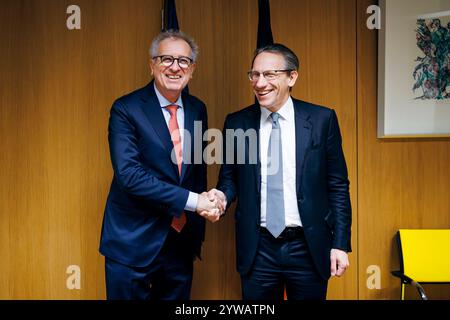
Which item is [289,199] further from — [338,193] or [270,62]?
[270,62]

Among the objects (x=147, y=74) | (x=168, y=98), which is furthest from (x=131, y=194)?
(x=147, y=74)

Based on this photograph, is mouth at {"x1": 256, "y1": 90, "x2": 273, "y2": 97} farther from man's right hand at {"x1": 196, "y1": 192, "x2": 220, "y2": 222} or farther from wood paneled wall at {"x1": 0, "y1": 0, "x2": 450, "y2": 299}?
wood paneled wall at {"x1": 0, "y1": 0, "x2": 450, "y2": 299}

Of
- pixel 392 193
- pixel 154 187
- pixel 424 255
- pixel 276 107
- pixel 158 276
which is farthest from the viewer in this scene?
pixel 392 193

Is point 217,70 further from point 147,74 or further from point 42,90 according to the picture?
point 42,90

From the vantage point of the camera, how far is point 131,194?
216cm

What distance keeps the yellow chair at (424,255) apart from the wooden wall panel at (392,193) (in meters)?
0.11

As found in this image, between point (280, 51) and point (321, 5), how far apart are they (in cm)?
101

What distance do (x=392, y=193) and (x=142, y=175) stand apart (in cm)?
181

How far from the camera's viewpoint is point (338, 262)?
217cm

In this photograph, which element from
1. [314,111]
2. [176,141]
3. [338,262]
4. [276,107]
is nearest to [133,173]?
[176,141]

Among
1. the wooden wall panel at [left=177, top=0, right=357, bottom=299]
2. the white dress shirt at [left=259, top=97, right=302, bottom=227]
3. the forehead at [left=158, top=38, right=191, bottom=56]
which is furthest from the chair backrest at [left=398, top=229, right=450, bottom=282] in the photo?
the forehead at [left=158, top=38, right=191, bottom=56]

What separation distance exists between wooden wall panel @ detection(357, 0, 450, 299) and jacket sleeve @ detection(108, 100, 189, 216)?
1479mm

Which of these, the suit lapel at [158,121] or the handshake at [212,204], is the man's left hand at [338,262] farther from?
the suit lapel at [158,121]

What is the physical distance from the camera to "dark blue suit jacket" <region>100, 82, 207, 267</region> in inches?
85.1
